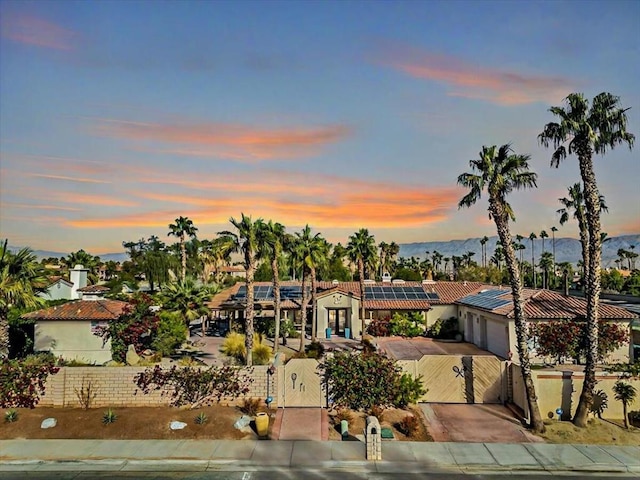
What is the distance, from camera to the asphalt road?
47.4 feet

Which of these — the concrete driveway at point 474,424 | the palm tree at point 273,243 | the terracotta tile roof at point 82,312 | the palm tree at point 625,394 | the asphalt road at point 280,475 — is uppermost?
the palm tree at point 273,243

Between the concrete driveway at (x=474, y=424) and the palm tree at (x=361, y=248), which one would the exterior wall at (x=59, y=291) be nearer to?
the palm tree at (x=361, y=248)

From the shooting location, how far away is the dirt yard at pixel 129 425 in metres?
17.8

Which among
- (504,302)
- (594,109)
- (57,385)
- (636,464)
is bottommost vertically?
(636,464)

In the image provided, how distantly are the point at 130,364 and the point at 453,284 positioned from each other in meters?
34.7

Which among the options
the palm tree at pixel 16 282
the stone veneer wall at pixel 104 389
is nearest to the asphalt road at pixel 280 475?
the stone veneer wall at pixel 104 389

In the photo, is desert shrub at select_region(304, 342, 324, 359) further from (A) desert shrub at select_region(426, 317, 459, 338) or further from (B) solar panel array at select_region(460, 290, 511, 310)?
(A) desert shrub at select_region(426, 317, 459, 338)

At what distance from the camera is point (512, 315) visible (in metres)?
27.0

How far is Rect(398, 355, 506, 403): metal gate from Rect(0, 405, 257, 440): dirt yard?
846 centimetres

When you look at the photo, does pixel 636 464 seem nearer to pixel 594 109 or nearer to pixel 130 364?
pixel 594 109

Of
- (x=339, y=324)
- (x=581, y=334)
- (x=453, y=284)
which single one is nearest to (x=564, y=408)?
(x=581, y=334)

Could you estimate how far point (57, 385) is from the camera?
20359 mm

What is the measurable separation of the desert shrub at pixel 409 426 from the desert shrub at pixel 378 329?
73.2ft

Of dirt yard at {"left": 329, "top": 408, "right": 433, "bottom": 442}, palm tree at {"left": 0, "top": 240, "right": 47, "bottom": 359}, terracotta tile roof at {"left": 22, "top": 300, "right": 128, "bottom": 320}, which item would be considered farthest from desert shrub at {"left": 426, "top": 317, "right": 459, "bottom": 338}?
palm tree at {"left": 0, "top": 240, "right": 47, "bottom": 359}
